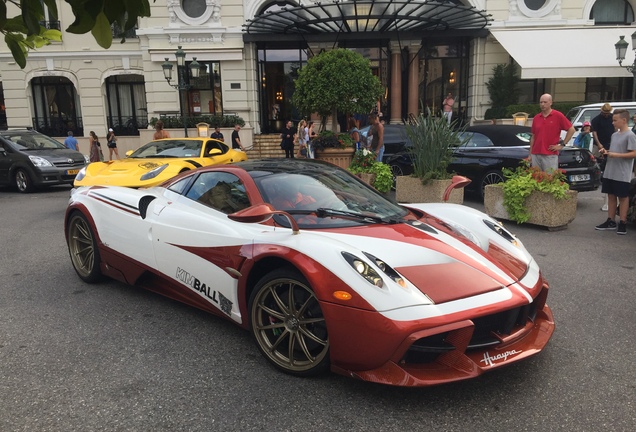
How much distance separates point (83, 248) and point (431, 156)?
6133mm

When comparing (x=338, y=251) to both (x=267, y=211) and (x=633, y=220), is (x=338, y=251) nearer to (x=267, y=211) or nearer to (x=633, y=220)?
(x=267, y=211)

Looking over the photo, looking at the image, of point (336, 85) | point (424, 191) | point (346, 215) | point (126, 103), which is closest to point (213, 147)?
point (336, 85)

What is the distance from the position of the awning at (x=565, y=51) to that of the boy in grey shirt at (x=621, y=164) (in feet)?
46.4

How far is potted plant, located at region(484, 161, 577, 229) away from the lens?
7449 mm

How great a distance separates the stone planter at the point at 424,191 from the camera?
9.03 meters

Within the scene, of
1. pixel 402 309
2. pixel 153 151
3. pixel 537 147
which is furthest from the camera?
pixel 153 151

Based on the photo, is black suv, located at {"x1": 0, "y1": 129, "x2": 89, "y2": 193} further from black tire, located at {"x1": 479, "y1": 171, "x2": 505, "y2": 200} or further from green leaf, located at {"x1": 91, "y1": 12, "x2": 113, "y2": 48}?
green leaf, located at {"x1": 91, "y1": 12, "x2": 113, "y2": 48}

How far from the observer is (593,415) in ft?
8.82

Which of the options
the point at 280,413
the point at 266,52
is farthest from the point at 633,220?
the point at 266,52

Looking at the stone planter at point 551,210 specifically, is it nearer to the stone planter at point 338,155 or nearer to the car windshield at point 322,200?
the car windshield at point 322,200

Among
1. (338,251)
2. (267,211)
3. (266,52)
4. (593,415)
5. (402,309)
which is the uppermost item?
(266,52)

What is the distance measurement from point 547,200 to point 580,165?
2.54 m

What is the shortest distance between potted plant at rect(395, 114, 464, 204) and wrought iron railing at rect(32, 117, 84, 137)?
71.6ft

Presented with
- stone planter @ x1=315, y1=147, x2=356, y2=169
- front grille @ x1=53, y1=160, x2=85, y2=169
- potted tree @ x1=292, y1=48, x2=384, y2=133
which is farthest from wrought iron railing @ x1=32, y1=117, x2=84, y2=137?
stone planter @ x1=315, y1=147, x2=356, y2=169
